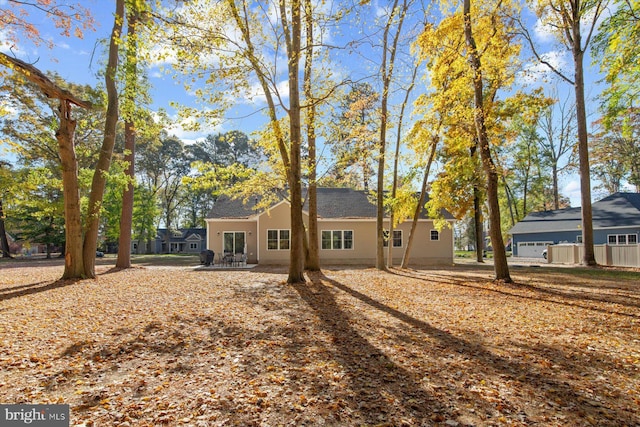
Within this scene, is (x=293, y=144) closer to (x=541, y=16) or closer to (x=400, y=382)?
(x=400, y=382)

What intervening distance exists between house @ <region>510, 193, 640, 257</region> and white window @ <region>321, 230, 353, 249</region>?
664 inches

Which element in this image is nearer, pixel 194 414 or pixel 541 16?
pixel 194 414

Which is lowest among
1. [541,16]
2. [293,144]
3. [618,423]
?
[618,423]

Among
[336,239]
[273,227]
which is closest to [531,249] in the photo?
[336,239]

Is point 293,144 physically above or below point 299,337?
above

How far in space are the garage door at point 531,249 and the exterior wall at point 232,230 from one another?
22.0 metres

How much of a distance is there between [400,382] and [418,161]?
13131mm

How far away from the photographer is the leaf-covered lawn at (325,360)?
270 cm

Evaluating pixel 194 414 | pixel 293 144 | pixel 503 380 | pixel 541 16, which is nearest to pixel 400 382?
pixel 503 380

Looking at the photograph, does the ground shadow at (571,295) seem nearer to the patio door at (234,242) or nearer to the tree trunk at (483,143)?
the tree trunk at (483,143)

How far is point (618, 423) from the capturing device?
2.52m

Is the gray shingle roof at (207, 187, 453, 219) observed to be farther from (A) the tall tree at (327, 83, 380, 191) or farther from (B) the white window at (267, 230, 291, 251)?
(A) the tall tree at (327, 83, 380, 191)

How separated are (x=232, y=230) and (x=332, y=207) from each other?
6.02m

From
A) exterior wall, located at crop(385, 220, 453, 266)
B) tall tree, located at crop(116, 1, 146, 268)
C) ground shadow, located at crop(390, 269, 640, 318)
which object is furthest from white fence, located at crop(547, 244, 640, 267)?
tall tree, located at crop(116, 1, 146, 268)
